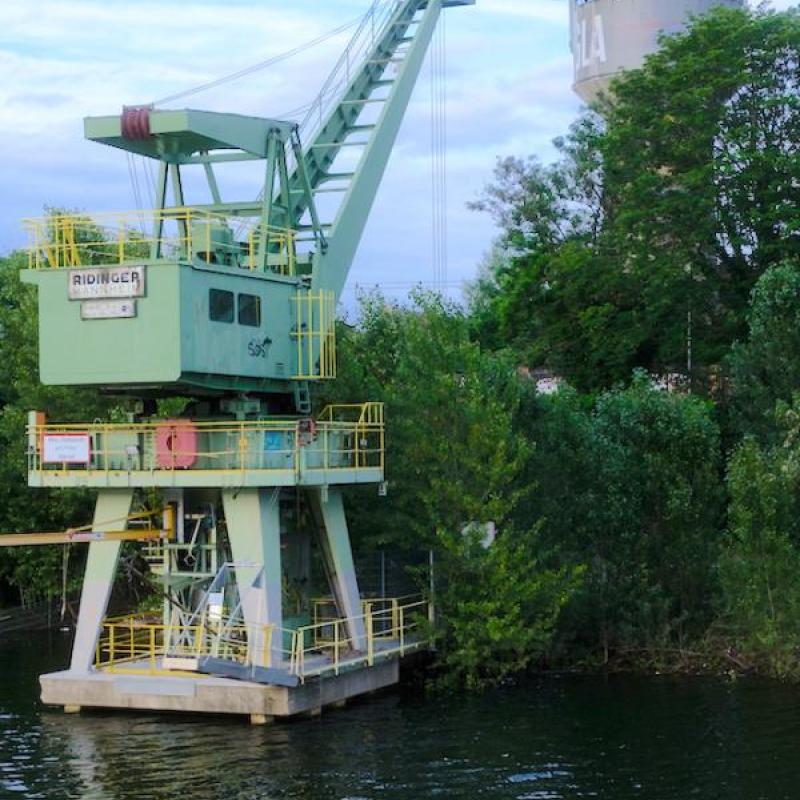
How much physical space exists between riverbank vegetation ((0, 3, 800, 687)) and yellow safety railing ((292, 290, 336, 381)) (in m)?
2.08

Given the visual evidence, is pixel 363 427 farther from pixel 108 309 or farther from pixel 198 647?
pixel 108 309

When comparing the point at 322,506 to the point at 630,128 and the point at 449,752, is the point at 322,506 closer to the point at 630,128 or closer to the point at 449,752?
the point at 449,752

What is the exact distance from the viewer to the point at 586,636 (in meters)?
35.5

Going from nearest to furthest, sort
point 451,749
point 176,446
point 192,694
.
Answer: point 451,749
point 192,694
point 176,446

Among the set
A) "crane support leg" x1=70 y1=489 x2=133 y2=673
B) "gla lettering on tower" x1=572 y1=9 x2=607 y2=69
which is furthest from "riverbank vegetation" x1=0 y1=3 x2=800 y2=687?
"gla lettering on tower" x1=572 y1=9 x2=607 y2=69

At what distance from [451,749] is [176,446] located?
8.06 m

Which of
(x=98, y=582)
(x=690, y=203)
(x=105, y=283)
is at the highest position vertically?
(x=690, y=203)

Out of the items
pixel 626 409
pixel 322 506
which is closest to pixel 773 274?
pixel 626 409

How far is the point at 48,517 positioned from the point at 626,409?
59.3 feet

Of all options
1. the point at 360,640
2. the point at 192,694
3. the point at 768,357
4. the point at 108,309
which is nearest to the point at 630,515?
the point at 768,357

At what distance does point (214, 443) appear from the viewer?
103ft

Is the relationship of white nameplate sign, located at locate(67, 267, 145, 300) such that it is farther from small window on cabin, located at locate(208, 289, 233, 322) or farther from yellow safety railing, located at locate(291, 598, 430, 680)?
yellow safety railing, located at locate(291, 598, 430, 680)

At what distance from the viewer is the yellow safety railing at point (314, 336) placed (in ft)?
107

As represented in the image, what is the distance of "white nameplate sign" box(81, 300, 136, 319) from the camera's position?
28.8m
